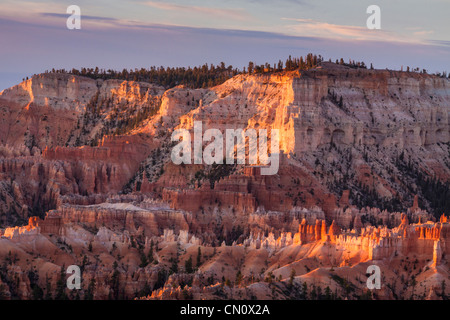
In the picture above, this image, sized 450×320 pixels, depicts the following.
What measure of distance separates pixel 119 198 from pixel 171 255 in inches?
1118

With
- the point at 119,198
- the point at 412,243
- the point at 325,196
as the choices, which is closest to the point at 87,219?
the point at 119,198

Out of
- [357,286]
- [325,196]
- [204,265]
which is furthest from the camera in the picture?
[325,196]

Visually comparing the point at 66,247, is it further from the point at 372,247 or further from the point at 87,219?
the point at 372,247

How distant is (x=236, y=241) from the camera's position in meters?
179

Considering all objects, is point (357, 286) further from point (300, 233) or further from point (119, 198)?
point (119, 198)

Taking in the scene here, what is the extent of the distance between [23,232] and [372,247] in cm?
3378

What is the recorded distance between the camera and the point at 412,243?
155 metres

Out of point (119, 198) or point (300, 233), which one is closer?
point (300, 233)

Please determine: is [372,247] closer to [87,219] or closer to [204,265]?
[204,265]
